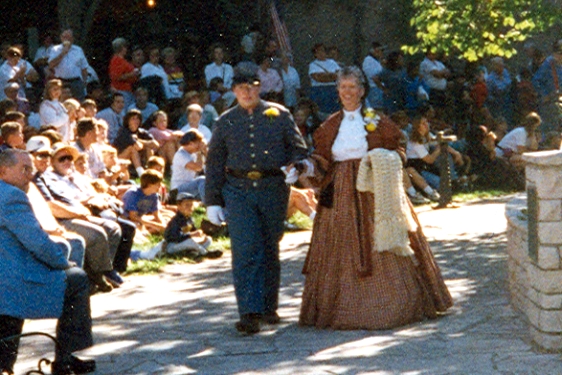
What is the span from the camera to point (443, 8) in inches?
563

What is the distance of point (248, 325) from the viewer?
8.83 metres

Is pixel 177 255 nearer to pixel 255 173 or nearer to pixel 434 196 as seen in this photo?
pixel 255 173

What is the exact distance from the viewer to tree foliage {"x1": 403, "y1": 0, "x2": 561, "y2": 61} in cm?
1381

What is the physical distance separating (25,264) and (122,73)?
10.8m

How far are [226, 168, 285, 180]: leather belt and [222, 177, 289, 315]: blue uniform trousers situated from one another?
0.04m

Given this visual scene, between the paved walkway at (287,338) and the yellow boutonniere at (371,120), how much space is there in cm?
145

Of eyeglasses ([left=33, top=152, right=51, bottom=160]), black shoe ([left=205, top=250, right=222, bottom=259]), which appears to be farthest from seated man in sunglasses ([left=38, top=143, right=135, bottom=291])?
black shoe ([left=205, top=250, right=222, bottom=259])

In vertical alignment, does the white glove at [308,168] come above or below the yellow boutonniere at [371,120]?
below

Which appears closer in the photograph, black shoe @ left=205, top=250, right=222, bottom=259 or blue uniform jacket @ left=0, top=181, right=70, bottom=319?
blue uniform jacket @ left=0, top=181, right=70, bottom=319

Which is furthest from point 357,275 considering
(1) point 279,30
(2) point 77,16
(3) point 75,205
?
(1) point 279,30

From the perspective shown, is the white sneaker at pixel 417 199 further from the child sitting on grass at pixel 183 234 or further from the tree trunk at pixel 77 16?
the tree trunk at pixel 77 16

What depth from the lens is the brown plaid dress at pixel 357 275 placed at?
8.83 m

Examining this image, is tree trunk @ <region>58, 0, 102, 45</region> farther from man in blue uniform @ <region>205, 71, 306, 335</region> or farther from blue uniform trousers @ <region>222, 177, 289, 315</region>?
blue uniform trousers @ <region>222, 177, 289, 315</region>

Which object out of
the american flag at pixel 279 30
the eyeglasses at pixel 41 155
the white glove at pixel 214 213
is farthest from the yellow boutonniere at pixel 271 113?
the american flag at pixel 279 30
